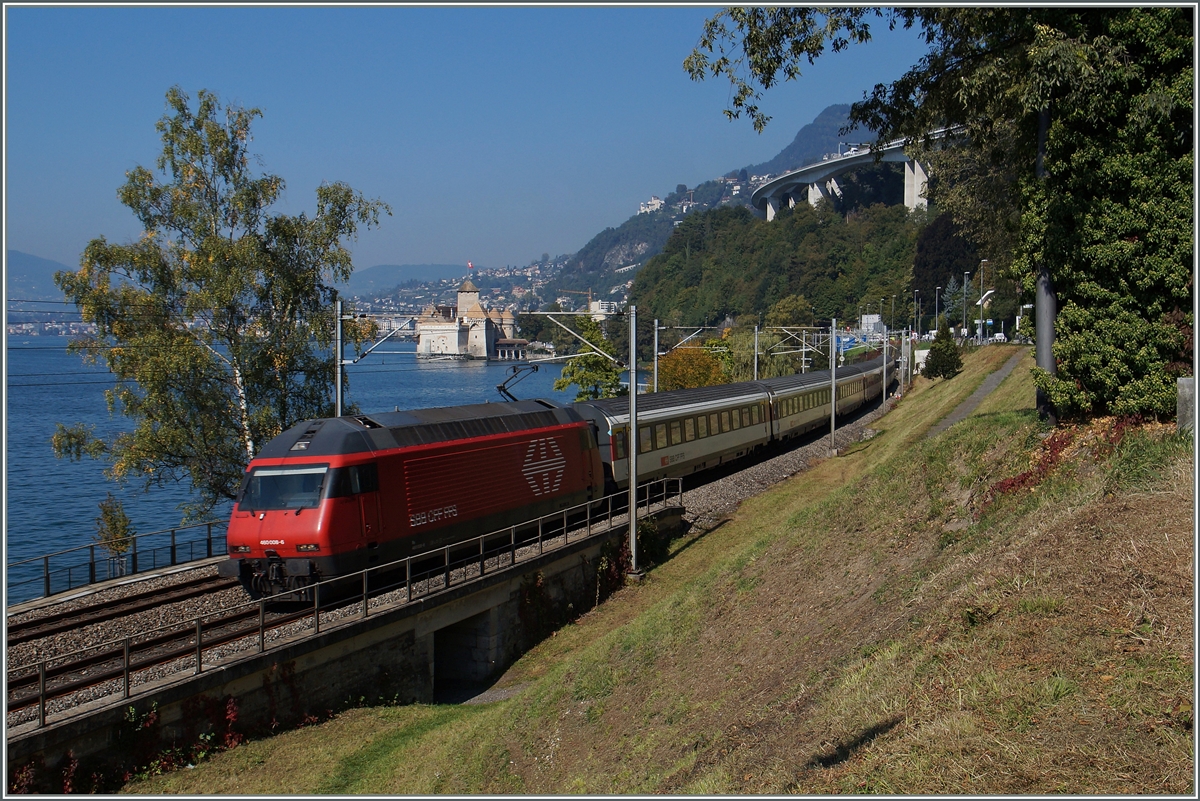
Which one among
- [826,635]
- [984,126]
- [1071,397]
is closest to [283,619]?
[826,635]

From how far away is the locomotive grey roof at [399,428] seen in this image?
627 inches

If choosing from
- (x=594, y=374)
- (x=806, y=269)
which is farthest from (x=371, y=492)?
(x=806, y=269)

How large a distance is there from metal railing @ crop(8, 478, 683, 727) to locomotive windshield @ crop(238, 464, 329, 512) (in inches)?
59.8

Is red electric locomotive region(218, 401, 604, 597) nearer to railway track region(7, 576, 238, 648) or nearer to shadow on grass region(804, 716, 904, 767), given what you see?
railway track region(7, 576, 238, 648)

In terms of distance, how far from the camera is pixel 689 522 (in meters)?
26.0

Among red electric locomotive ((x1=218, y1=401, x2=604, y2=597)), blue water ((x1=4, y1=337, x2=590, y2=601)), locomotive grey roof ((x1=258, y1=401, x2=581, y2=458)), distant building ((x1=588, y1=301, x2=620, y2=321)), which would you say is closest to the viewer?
red electric locomotive ((x1=218, y1=401, x2=604, y2=597))

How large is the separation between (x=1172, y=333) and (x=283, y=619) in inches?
571

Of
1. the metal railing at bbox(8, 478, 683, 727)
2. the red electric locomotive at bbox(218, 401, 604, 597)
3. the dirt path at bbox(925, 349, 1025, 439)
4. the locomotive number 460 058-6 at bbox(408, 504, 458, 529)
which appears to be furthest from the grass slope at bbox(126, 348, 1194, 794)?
the dirt path at bbox(925, 349, 1025, 439)

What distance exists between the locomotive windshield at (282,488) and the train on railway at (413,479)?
0.02 metres

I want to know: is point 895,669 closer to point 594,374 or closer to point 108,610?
point 108,610

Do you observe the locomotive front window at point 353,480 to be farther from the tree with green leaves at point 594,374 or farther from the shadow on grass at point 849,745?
the tree with green leaves at point 594,374

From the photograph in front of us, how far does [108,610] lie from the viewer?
15.2 meters

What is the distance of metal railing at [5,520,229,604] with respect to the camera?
16.5 m

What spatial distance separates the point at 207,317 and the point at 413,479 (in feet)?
42.6
